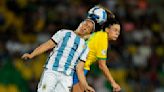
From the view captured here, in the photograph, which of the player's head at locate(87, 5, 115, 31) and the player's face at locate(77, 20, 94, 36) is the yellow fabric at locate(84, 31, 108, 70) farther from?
the player's face at locate(77, 20, 94, 36)

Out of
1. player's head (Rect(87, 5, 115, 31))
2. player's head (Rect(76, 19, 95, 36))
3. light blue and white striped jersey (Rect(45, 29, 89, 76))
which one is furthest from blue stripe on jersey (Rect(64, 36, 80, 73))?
player's head (Rect(87, 5, 115, 31))

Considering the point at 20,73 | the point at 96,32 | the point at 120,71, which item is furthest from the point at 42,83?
the point at 120,71

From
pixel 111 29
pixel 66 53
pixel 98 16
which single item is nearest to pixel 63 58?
pixel 66 53

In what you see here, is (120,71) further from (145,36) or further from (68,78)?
(68,78)

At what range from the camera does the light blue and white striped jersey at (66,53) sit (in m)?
10.1

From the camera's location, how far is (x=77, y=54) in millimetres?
10219

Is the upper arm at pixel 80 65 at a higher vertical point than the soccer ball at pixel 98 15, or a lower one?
lower

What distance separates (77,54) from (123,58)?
24.8 ft

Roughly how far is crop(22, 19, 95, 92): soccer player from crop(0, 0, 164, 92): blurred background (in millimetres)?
5388

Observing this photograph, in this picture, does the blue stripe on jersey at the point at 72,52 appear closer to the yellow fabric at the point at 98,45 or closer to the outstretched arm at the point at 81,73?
the outstretched arm at the point at 81,73

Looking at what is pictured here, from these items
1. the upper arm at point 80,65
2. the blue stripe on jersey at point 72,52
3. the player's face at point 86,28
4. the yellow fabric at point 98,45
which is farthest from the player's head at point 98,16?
the upper arm at point 80,65

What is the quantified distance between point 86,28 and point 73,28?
723 centimetres

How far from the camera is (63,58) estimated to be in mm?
10133

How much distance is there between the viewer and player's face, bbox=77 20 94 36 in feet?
33.4
